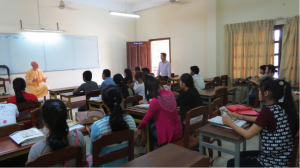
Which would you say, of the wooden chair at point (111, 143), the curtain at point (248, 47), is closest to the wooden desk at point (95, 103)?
the wooden chair at point (111, 143)

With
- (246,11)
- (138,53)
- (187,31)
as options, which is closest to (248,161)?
(246,11)

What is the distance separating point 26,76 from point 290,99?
229 inches

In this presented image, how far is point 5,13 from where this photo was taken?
5293 mm

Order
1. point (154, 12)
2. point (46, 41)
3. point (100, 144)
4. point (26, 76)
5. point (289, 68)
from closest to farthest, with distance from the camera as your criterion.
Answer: point (100, 144)
point (289, 68)
point (26, 76)
point (46, 41)
point (154, 12)

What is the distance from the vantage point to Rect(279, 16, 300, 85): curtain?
4879 mm

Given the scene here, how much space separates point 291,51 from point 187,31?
3009 mm

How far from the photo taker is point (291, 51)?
16.3 ft

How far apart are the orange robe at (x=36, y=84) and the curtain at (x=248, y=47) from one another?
5.19 m

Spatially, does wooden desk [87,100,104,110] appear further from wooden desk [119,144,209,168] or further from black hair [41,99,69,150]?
wooden desk [119,144,209,168]

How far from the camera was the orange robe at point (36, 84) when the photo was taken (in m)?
5.47

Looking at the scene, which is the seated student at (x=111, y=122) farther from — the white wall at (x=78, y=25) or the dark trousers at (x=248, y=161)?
the white wall at (x=78, y=25)

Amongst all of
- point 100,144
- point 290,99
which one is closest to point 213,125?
point 290,99

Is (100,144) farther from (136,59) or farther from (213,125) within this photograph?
(136,59)

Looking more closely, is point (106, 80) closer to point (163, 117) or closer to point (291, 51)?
point (163, 117)
